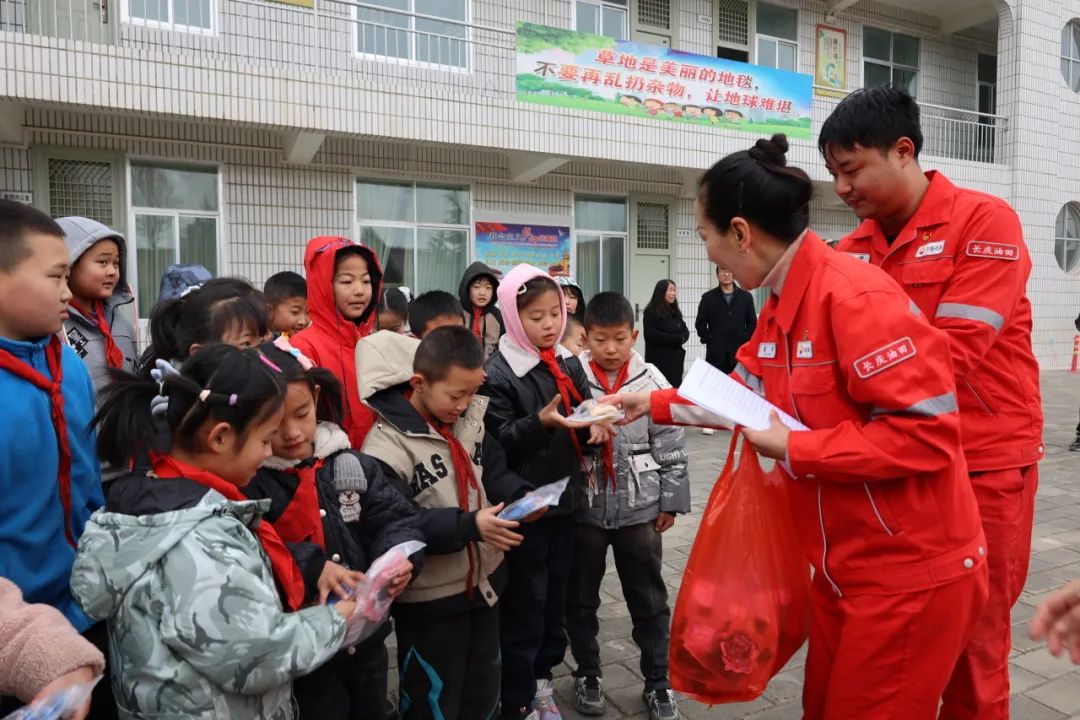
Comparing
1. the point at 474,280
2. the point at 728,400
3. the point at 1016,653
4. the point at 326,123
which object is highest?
the point at 326,123

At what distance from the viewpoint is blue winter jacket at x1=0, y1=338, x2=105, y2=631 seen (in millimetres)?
1534

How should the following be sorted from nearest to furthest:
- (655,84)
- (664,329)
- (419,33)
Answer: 1. (664,329)
2. (419,33)
3. (655,84)

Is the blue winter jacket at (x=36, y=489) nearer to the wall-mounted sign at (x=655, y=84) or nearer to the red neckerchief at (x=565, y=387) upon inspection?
the red neckerchief at (x=565, y=387)

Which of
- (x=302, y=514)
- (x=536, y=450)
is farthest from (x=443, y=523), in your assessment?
(x=536, y=450)

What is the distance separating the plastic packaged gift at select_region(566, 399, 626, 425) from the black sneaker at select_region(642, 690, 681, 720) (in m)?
1.07

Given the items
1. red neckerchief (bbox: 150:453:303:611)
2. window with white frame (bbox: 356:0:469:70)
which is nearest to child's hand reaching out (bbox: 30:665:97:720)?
red neckerchief (bbox: 150:453:303:611)

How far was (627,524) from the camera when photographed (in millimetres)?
2639

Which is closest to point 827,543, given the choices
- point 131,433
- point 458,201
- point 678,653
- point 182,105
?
point 678,653

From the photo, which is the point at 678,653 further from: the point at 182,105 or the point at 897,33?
the point at 897,33

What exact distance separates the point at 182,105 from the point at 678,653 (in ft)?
24.3

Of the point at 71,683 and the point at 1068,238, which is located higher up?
the point at 1068,238

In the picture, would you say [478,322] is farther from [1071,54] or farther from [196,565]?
[1071,54]

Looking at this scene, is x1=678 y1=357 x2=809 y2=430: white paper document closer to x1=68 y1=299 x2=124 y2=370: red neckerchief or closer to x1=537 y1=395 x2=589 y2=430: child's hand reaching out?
x1=537 y1=395 x2=589 y2=430: child's hand reaching out

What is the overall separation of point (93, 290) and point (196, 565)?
1.76m
